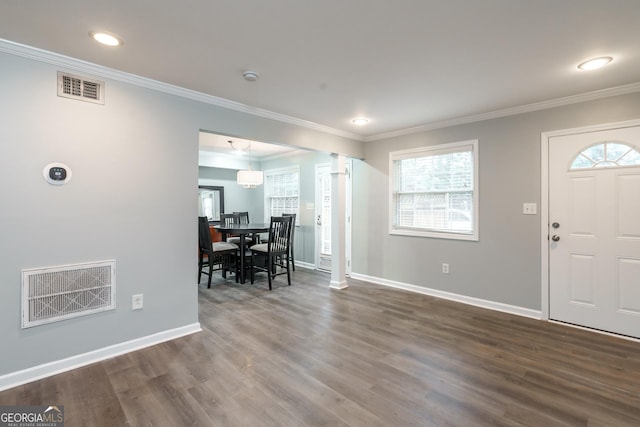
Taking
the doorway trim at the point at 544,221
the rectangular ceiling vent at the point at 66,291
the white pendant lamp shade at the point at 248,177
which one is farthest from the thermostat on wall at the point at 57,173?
the doorway trim at the point at 544,221

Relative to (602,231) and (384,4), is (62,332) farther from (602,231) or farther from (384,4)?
(602,231)

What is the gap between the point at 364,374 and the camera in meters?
2.24

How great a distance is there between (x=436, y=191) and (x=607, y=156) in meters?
1.71

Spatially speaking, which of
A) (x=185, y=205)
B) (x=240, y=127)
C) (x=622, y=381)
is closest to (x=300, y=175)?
(x=240, y=127)

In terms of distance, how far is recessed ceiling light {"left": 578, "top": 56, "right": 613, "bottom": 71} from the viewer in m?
2.29

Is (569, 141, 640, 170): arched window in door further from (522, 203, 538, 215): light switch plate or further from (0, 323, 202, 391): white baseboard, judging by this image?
(0, 323, 202, 391): white baseboard

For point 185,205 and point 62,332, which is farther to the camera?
point 185,205

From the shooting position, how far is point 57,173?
2234 mm

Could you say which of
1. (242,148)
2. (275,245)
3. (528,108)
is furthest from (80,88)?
(528,108)

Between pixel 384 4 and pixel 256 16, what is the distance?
0.73m

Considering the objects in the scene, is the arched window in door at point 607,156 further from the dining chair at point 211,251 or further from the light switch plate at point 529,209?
the dining chair at point 211,251

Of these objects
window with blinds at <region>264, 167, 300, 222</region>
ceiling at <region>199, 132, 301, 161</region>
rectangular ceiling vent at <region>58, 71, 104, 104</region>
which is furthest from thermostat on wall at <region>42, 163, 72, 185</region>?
window with blinds at <region>264, 167, 300, 222</region>

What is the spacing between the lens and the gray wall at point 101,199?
209cm

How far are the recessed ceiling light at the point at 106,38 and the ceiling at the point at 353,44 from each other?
40 millimetres
